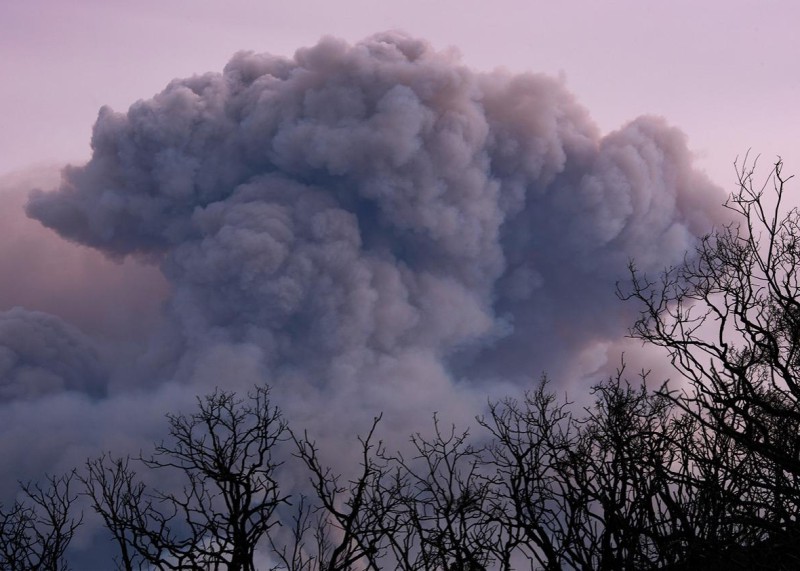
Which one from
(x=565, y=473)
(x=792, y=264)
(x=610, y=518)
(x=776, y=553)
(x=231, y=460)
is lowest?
(x=776, y=553)

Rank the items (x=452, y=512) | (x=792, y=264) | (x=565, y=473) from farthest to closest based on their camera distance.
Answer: (x=452, y=512) < (x=565, y=473) < (x=792, y=264)

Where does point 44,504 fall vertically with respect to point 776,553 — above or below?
above

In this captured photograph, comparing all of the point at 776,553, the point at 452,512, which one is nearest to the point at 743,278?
the point at 776,553

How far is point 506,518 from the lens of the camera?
11039 mm

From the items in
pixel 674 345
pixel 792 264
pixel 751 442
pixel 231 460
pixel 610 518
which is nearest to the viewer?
pixel 751 442

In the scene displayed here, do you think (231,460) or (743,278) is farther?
(231,460)

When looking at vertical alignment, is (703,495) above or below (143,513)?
below

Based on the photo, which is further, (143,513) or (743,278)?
(143,513)

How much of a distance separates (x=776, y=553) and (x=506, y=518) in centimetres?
531

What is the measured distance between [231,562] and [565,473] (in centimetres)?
433

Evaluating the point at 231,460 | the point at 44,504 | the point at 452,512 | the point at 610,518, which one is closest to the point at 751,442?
the point at 610,518

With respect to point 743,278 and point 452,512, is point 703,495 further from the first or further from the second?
point 452,512

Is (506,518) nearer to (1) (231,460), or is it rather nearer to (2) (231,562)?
(2) (231,562)

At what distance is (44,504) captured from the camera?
1383 cm
